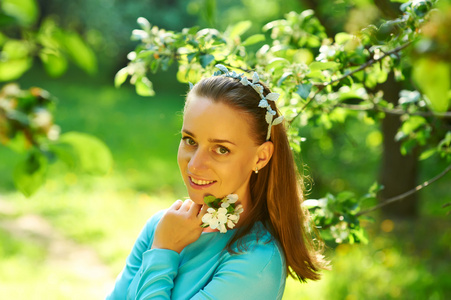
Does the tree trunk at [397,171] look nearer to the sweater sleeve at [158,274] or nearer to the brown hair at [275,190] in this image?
the brown hair at [275,190]

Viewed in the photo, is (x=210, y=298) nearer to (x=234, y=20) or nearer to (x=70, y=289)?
(x=70, y=289)

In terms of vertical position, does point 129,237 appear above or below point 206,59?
below

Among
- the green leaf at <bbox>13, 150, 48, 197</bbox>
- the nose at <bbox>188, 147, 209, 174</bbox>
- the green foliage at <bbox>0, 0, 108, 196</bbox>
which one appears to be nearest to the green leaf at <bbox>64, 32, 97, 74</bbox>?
the green foliage at <bbox>0, 0, 108, 196</bbox>

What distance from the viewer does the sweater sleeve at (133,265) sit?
1.90m

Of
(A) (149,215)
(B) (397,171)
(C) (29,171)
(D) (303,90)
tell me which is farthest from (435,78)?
(A) (149,215)

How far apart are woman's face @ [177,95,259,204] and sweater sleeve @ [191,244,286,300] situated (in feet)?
0.74

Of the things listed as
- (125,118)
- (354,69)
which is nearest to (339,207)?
(354,69)

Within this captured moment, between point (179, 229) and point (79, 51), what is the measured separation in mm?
1236

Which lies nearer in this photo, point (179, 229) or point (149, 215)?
point (179, 229)

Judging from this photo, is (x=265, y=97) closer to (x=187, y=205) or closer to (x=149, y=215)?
(x=187, y=205)

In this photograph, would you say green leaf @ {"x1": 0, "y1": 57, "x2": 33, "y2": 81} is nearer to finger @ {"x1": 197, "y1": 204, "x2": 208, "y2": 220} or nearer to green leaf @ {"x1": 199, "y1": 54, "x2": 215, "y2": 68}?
finger @ {"x1": 197, "y1": 204, "x2": 208, "y2": 220}

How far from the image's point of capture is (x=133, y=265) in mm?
1950

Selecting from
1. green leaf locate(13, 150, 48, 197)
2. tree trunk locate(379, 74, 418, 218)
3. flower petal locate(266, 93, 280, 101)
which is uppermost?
green leaf locate(13, 150, 48, 197)

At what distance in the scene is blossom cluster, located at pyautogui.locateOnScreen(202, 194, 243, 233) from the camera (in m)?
1.71
